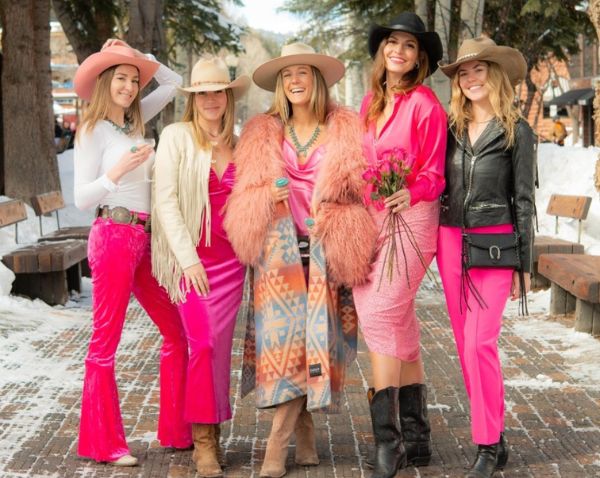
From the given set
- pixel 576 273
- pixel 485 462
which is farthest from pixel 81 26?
pixel 485 462

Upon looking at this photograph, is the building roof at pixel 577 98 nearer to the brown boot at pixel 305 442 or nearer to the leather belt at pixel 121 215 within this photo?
the brown boot at pixel 305 442

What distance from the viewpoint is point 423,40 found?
189 inches

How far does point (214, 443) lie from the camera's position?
16.1ft

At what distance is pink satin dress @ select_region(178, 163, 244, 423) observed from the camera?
4812 mm

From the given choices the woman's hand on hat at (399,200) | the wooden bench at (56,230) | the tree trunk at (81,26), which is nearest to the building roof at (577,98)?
the tree trunk at (81,26)

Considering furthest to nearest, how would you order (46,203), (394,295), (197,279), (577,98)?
(577,98)
(46,203)
(197,279)
(394,295)

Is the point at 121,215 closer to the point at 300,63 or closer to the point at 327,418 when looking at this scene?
the point at 300,63

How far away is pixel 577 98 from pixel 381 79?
4249cm

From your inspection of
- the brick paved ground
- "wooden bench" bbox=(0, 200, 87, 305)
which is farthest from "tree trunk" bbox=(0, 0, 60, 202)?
the brick paved ground

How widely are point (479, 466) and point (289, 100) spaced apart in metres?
1.97

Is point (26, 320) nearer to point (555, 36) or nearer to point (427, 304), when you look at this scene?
A: point (427, 304)

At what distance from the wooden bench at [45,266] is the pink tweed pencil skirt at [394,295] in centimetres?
554

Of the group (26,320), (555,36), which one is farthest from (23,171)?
(555,36)

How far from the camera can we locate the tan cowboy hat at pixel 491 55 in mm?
4715
